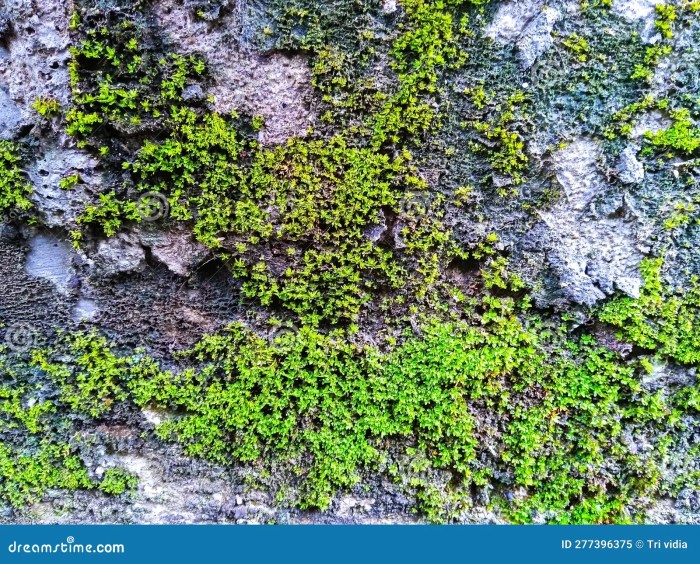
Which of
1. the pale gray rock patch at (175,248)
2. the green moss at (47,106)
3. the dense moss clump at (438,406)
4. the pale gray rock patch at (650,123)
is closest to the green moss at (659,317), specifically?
the dense moss clump at (438,406)

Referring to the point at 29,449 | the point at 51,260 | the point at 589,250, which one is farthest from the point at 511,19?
the point at 29,449

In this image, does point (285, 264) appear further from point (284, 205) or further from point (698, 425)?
point (698, 425)

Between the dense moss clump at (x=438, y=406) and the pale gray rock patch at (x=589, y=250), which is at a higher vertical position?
the pale gray rock patch at (x=589, y=250)

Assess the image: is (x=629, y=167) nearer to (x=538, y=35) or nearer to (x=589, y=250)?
(x=589, y=250)

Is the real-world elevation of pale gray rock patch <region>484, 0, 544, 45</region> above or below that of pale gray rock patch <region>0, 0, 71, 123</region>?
above

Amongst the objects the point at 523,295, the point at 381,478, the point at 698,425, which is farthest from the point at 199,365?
the point at 698,425

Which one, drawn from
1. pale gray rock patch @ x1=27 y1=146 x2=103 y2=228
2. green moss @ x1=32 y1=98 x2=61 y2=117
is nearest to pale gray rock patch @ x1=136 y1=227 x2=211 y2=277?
pale gray rock patch @ x1=27 y1=146 x2=103 y2=228

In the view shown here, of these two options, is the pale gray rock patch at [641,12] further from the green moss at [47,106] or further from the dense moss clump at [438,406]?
the green moss at [47,106]

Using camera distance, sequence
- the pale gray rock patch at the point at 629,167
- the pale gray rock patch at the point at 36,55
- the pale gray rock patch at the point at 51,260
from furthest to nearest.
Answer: the pale gray rock patch at the point at 51,260, the pale gray rock patch at the point at 629,167, the pale gray rock patch at the point at 36,55

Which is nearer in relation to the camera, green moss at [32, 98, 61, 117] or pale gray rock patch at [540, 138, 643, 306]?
green moss at [32, 98, 61, 117]

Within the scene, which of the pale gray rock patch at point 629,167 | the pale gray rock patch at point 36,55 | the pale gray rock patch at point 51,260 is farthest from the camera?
the pale gray rock patch at point 51,260

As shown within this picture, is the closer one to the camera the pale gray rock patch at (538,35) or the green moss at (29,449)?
the pale gray rock patch at (538,35)

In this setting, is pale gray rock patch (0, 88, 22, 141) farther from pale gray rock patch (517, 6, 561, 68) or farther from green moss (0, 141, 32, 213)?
pale gray rock patch (517, 6, 561, 68)

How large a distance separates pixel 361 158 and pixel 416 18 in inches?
30.1
